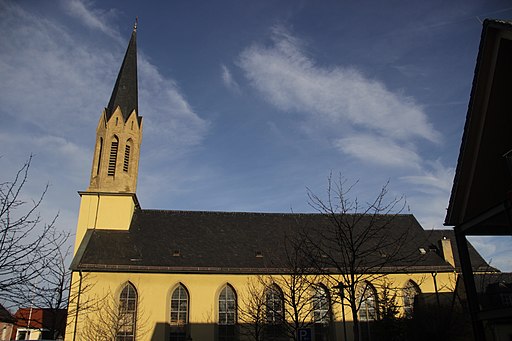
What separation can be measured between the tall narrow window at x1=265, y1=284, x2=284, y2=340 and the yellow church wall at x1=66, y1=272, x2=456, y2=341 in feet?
2.62

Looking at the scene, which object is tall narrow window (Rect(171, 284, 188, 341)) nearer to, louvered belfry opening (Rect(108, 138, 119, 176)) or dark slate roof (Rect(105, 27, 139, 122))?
louvered belfry opening (Rect(108, 138, 119, 176))

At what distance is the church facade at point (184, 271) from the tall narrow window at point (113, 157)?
7 centimetres

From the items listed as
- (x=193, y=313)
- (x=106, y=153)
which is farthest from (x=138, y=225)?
(x=193, y=313)

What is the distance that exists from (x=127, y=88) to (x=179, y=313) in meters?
18.0

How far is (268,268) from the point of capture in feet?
89.6

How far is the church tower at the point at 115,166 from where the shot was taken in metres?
29.1

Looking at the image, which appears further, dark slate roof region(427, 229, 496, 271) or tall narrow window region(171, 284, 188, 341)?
dark slate roof region(427, 229, 496, 271)

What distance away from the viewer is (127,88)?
33906 millimetres

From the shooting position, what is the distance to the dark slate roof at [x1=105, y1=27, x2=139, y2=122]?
32.6 m

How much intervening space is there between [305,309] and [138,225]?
12.9 m

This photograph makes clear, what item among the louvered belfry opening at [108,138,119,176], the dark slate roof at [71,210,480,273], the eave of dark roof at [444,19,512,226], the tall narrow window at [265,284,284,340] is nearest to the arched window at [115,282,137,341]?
the dark slate roof at [71,210,480,273]

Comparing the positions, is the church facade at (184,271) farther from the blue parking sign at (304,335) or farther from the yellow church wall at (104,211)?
the blue parking sign at (304,335)

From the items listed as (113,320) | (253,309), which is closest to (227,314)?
(253,309)

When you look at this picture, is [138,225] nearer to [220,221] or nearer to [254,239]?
[220,221]
